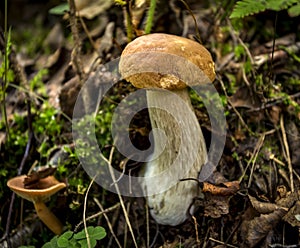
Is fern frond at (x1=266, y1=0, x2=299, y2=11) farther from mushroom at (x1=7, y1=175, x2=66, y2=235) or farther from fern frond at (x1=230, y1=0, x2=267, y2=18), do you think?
mushroom at (x1=7, y1=175, x2=66, y2=235)

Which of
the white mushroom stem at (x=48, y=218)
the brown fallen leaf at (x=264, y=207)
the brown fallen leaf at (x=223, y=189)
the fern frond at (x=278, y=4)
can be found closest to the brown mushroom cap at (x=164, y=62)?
the fern frond at (x=278, y=4)

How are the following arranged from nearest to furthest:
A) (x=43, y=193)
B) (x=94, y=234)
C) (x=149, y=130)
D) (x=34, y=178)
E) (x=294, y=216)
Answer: (x=294, y=216) < (x=94, y=234) < (x=43, y=193) < (x=34, y=178) < (x=149, y=130)

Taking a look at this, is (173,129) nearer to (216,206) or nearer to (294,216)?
(216,206)

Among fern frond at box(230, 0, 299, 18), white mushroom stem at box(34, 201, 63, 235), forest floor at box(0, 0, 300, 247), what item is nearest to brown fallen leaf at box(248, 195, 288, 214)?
forest floor at box(0, 0, 300, 247)

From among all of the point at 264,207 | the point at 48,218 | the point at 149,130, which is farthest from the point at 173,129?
the point at 48,218

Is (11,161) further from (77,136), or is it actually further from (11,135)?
(77,136)

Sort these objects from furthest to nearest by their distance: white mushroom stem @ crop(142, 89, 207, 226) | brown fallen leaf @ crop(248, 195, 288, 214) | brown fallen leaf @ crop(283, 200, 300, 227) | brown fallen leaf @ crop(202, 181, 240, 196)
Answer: white mushroom stem @ crop(142, 89, 207, 226)
brown fallen leaf @ crop(202, 181, 240, 196)
brown fallen leaf @ crop(248, 195, 288, 214)
brown fallen leaf @ crop(283, 200, 300, 227)
